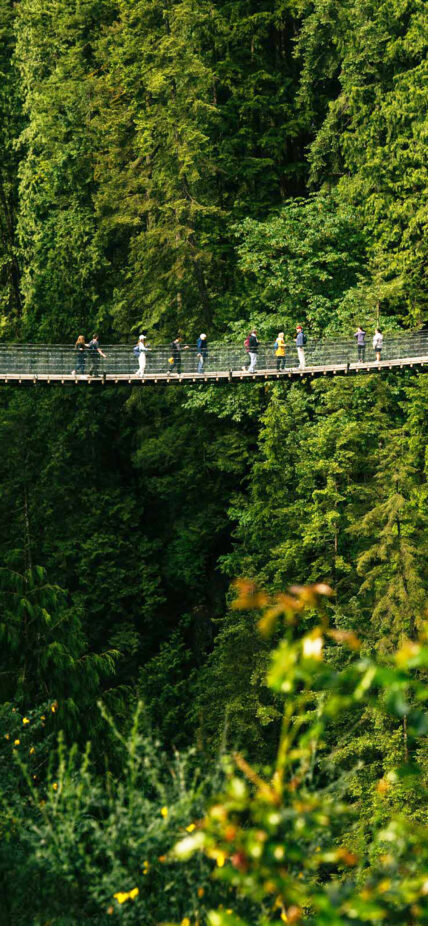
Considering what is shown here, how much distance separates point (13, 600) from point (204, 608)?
11.1 m

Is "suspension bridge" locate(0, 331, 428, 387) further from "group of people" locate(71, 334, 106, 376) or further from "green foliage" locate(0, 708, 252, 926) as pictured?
"green foliage" locate(0, 708, 252, 926)

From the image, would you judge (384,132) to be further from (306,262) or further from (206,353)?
(206,353)

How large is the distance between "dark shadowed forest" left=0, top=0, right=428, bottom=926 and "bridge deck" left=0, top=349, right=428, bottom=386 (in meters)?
1.93

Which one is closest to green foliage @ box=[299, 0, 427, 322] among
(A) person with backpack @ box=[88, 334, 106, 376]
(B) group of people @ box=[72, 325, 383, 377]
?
(B) group of people @ box=[72, 325, 383, 377]

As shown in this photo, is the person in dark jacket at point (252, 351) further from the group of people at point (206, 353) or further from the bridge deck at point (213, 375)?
the bridge deck at point (213, 375)

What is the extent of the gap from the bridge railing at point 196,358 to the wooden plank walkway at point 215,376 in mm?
187

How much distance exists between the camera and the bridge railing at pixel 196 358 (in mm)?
19203

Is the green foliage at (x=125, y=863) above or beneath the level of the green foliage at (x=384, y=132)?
beneath

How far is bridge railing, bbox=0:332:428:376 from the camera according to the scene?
63.0 ft

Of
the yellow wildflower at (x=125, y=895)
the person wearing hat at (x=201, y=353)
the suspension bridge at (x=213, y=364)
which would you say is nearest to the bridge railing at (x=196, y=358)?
the suspension bridge at (x=213, y=364)

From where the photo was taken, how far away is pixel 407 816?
16.5 meters

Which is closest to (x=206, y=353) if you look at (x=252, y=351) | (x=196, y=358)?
(x=196, y=358)

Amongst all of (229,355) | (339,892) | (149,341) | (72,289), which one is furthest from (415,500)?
(339,892)

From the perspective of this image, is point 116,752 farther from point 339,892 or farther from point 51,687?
point 339,892
